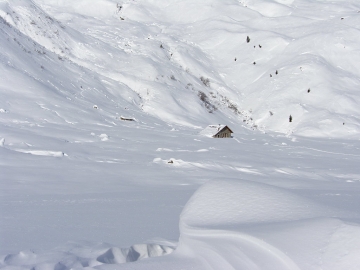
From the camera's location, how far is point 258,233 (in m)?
3.54

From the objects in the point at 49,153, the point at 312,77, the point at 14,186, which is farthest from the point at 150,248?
the point at 312,77

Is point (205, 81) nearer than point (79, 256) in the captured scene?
No

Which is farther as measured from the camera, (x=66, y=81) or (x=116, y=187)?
(x=66, y=81)

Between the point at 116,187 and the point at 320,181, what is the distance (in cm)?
774

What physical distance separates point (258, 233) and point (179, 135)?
67.0ft

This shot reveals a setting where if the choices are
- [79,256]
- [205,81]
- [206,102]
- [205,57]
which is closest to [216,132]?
[206,102]

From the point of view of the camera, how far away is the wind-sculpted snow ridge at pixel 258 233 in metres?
3.09

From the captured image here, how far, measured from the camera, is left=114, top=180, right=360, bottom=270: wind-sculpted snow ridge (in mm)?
3090

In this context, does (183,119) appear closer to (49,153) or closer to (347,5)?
(49,153)

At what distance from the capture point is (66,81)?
31453mm

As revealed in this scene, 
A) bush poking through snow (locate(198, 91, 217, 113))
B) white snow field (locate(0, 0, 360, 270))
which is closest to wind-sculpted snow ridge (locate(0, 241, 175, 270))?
white snow field (locate(0, 0, 360, 270))

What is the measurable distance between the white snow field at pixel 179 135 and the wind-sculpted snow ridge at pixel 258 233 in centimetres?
2

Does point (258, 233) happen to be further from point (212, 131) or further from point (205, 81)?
point (205, 81)

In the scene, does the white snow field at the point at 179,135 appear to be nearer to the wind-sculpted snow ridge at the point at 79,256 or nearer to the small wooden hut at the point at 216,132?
the wind-sculpted snow ridge at the point at 79,256
